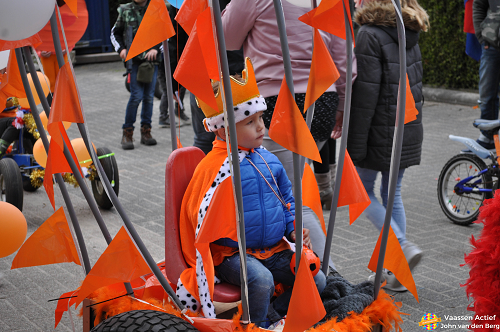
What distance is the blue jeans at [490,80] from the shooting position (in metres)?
6.20

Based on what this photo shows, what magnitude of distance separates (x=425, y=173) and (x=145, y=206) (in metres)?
2.98

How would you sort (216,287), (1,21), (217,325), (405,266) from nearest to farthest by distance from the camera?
(1,21) < (217,325) < (405,266) < (216,287)

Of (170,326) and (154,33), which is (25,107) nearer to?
(154,33)

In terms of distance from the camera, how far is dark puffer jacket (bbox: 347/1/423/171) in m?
3.41

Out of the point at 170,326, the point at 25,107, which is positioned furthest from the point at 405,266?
the point at 25,107

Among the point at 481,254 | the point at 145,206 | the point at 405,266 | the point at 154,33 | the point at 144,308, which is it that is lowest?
the point at 145,206

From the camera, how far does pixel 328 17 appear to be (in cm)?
184

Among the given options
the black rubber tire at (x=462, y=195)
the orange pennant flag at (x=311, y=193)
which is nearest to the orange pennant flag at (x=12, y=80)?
the orange pennant flag at (x=311, y=193)

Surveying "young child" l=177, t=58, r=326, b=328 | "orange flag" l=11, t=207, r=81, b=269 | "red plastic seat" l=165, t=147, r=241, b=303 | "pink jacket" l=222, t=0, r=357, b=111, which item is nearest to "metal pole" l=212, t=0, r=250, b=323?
"young child" l=177, t=58, r=326, b=328

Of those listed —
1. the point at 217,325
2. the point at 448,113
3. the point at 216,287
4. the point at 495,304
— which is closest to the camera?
the point at 495,304

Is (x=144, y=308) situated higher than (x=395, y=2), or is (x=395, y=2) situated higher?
(x=395, y=2)

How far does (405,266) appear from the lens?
6.96 ft

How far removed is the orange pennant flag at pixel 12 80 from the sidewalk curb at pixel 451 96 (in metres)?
8.48

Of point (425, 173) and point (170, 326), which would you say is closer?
point (170, 326)
